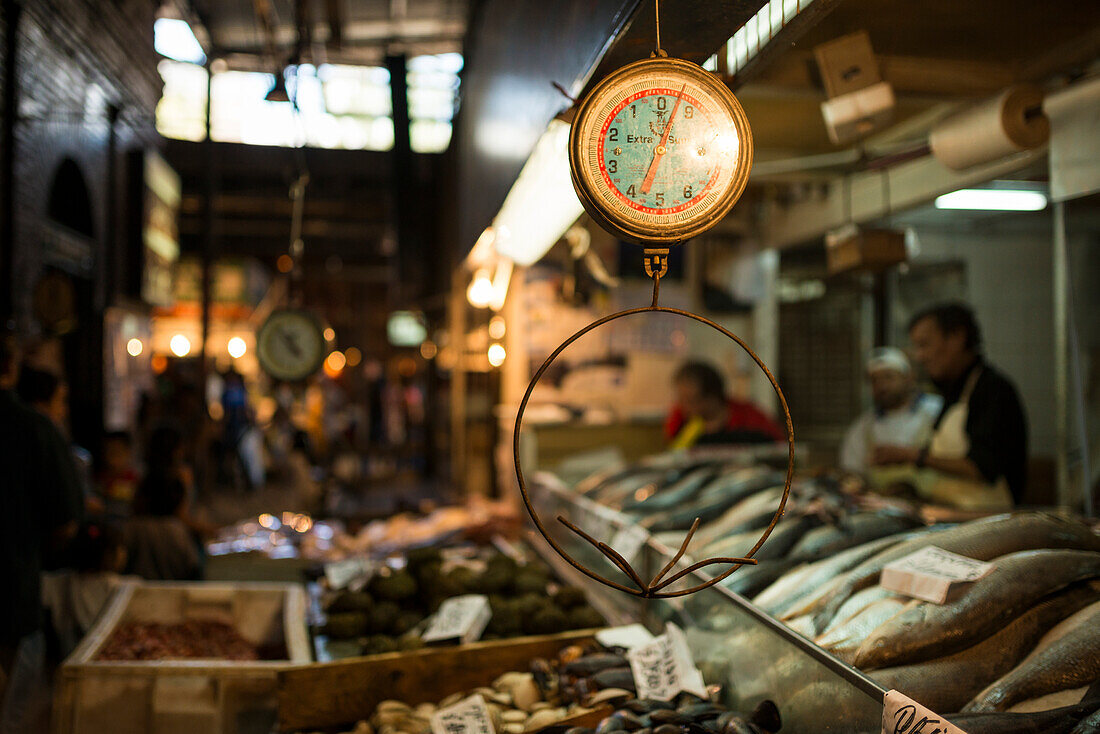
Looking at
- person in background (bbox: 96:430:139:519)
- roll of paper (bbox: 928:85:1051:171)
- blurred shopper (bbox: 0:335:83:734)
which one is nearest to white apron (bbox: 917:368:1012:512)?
roll of paper (bbox: 928:85:1051:171)

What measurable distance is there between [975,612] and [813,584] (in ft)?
1.95

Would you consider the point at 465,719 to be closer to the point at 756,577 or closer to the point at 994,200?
the point at 756,577

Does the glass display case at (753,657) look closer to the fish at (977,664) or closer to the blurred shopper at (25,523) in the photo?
the fish at (977,664)

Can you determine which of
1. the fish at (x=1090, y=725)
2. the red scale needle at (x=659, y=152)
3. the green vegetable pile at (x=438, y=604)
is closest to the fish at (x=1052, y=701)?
the fish at (x=1090, y=725)

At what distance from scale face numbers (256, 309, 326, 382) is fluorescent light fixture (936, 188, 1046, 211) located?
4.97 m

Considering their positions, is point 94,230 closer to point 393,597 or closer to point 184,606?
point 184,606

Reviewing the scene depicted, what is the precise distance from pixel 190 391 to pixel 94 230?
15.2 feet

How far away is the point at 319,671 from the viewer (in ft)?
8.82

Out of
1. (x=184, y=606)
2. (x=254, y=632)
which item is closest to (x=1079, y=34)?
(x=254, y=632)

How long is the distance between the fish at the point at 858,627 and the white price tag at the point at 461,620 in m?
1.40

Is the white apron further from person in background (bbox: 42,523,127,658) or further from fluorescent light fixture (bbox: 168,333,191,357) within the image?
fluorescent light fixture (bbox: 168,333,191,357)

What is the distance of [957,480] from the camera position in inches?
167

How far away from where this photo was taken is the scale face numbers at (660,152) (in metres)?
1.69

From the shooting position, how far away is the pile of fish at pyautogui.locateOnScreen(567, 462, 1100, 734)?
5.44 feet
